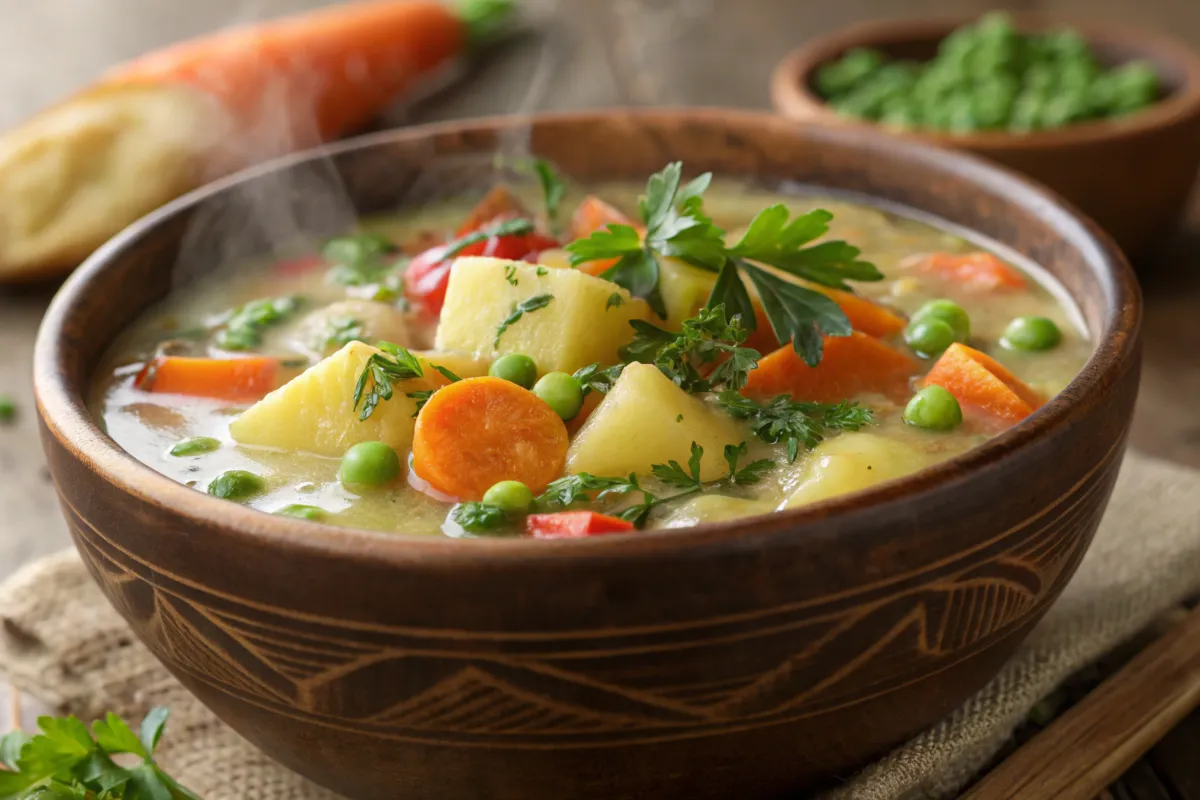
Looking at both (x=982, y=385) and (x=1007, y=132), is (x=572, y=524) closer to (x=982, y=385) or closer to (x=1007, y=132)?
(x=982, y=385)

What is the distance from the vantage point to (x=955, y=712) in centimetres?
252

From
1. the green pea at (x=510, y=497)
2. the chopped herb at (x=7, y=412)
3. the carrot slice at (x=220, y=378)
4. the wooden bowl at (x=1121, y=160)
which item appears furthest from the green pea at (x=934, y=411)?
the chopped herb at (x=7, y=412)

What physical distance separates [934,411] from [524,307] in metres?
0.79

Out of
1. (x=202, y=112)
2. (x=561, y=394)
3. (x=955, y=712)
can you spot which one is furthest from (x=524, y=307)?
(x=202, y=112)

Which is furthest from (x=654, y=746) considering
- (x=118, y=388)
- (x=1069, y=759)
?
(x=118, y=388)

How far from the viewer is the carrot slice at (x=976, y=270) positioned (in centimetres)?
313

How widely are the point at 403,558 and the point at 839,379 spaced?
108 centimetres

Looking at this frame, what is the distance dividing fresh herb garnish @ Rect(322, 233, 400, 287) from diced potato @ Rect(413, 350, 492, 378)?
715mm

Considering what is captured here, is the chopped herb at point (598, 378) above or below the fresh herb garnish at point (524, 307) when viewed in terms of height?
below

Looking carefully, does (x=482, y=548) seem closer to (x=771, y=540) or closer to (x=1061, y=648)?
(x=771, y=540)

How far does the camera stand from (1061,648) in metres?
2.74

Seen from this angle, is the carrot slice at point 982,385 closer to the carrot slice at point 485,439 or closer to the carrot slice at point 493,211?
the carrot slice at point 485,439

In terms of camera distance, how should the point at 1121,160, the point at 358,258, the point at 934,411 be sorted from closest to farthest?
the point at 934,411 < the point at 358,258 < the point at 1121,160

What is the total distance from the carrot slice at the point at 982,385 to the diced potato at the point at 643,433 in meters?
0.46
